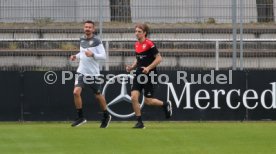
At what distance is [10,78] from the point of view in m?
20.0

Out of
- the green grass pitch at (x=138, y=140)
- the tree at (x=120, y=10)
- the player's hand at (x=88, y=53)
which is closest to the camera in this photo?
the green grass pitch at (x=138, y=140)

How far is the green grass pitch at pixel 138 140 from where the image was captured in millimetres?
12755

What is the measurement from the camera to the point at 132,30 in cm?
2345

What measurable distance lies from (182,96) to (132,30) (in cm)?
374

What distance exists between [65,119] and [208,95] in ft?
10.8

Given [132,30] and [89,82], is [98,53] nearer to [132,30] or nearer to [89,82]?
[89,82]

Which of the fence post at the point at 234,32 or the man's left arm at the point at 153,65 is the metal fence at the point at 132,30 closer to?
the fence post at the point at 234,32

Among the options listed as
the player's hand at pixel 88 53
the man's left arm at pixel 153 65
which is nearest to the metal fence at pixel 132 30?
the player's hand at pixel 88 53

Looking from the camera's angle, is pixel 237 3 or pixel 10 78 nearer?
pixel 10 78

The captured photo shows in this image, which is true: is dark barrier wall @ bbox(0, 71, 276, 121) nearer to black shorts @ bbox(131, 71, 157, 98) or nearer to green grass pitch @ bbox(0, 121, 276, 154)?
black shorts @ bbox(131, 71, 157, 98)

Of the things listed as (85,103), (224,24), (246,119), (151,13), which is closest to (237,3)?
(224,24)

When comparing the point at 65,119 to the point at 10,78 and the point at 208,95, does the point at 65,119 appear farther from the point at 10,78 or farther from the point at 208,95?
the point at 208,95

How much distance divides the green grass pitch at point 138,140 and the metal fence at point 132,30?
213 inches

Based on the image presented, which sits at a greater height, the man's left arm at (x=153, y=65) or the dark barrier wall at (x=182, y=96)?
the man's left arm at (x=153, y=65)
